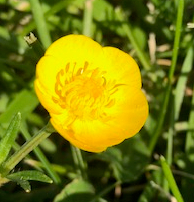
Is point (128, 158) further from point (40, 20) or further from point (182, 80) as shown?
point (40, 20)

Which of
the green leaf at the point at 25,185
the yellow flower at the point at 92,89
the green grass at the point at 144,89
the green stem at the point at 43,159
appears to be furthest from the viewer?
the green grass at the point at 144,89

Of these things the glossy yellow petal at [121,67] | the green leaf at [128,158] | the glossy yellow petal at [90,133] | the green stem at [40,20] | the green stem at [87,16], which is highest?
the green stem at [40,20]

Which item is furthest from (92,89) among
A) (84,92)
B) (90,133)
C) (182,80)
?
(182,80)

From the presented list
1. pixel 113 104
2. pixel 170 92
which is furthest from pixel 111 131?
pixel 170 92

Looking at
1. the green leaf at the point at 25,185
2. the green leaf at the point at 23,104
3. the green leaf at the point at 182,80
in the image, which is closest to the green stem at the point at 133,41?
the green leaf at the point at 182,80

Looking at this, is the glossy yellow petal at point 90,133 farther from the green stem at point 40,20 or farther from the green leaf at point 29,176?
the green stem at point 40,20

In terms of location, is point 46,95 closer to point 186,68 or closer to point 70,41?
point 70,41
